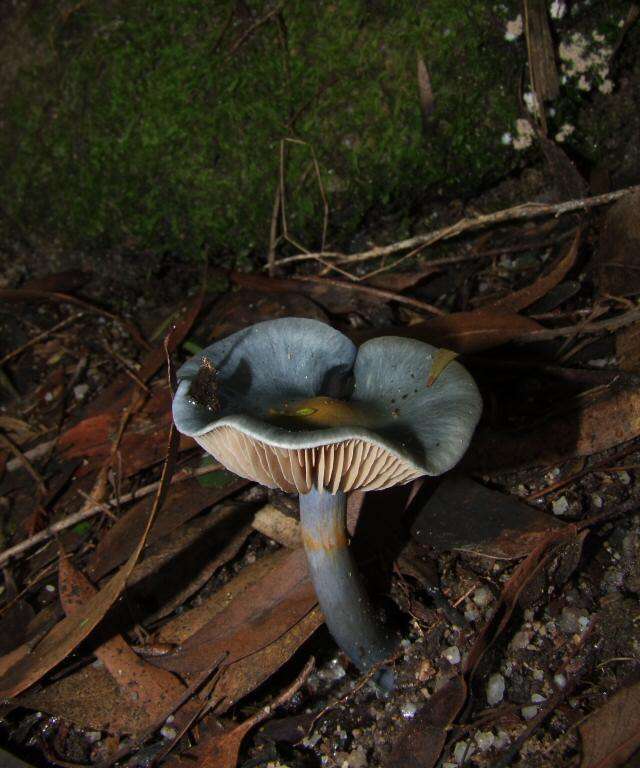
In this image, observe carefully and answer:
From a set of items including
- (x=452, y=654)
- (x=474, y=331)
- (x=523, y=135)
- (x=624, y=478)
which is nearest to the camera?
(x=452, y=654)

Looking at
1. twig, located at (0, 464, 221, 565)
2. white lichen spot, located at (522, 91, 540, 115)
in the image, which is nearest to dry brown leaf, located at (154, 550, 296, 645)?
twig, located at (0, 464, 221, 565)

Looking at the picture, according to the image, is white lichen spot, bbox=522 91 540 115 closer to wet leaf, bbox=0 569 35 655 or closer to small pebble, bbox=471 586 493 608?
small pebble, bbox=471 586 493 608

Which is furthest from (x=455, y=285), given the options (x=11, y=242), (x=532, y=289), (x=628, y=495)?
(x=11, y=242)

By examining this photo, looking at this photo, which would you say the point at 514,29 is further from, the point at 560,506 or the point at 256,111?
the point at 560,506

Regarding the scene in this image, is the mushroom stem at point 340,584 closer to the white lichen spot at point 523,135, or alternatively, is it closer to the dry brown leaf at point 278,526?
the dry brown leaf at point 278,526

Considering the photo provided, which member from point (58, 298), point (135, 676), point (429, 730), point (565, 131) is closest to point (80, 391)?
point (58, 298)

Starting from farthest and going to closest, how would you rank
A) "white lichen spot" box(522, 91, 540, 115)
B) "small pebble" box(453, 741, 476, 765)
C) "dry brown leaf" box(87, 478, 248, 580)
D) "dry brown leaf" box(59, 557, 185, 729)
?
1. "white lichen spot" box(522, 91, 540, 115)
2. "dry brown leaf" box(87, 478, 248, 580)
3. "dry brown leaf" box(59, 557, 185, 729)
4. "small pebble" box(453, 741, 476, 765)

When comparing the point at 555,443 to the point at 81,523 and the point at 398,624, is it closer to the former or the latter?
the point at 398,624
